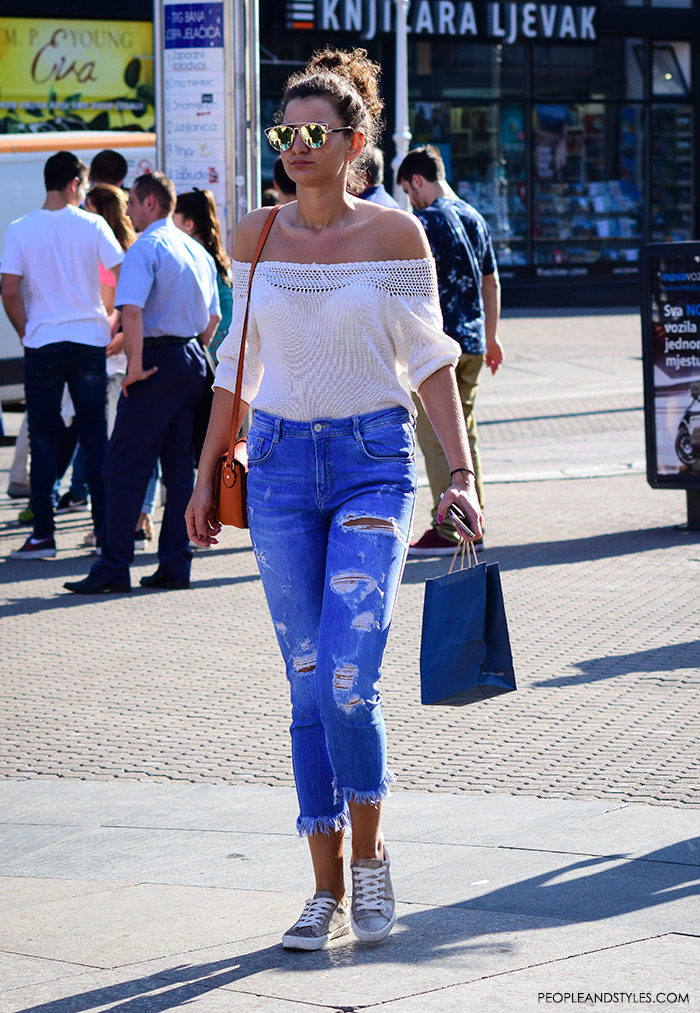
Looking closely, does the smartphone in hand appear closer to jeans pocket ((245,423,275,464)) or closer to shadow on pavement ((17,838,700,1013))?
jeans pocket ((245,423,275,464))

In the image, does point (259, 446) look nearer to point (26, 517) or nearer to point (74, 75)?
point (26, 517)

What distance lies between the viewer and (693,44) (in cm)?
2706

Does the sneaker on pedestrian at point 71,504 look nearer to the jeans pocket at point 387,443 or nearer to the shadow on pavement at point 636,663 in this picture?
the shadow on pavement at point 636,663

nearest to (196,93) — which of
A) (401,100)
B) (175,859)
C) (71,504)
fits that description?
(71,504)

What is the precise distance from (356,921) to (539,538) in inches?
220

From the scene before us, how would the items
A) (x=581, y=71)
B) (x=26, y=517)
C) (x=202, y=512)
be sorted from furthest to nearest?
(x=581, y=71), (x=26, y=517), (x=202, y=512)

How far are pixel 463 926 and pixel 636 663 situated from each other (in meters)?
2.77

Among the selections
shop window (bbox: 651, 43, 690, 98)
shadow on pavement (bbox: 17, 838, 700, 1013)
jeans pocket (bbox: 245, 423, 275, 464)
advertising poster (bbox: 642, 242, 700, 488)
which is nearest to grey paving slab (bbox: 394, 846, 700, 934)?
shadow on pavement (bbox: 17, 838, 700, 1013)

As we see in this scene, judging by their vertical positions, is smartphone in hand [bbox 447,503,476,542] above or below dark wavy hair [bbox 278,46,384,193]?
below

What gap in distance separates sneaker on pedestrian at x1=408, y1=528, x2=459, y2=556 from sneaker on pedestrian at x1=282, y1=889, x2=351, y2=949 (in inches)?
193

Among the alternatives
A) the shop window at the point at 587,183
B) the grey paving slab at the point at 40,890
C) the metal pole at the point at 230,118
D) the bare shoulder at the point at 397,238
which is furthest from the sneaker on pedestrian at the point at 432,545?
the shop window at the point at 587,183

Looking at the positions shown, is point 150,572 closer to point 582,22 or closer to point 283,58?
point 283,58

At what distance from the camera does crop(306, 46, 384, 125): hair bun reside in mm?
3732

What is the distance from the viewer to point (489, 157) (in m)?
25.6
